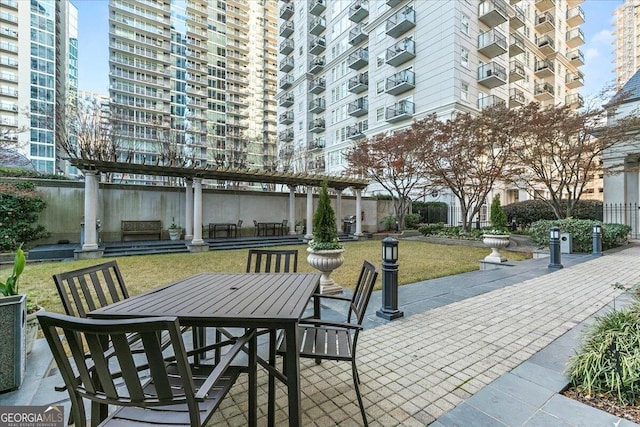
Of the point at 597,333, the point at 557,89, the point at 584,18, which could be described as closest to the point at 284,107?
the point at 557,89

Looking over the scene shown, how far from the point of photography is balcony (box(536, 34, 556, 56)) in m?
26.3

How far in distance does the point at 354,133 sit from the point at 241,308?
26.5 metres

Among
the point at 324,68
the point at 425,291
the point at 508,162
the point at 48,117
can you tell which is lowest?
the point at 425,291

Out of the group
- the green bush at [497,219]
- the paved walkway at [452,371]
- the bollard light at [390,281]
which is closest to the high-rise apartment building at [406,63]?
the green bush at [497,219]

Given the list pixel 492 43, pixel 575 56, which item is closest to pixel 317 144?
pixel 492 43

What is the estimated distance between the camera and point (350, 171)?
687 inches

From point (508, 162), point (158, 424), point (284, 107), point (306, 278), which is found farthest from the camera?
point (284, 107)

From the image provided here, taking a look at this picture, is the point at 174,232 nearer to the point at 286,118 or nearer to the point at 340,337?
the point at 340,337

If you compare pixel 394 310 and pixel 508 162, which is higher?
pixel 508 162

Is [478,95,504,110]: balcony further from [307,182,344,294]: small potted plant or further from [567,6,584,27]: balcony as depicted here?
[307,182,344,294]: small potted plant

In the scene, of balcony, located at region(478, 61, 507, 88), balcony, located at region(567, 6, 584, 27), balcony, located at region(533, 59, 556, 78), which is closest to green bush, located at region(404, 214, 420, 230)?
balcony, located at region(478, 61, 507, 88)

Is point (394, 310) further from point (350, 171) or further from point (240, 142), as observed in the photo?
point (240, 142)

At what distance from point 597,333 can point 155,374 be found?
3557mm

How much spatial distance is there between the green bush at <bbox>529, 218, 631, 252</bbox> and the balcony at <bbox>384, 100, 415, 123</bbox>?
1357 cm
